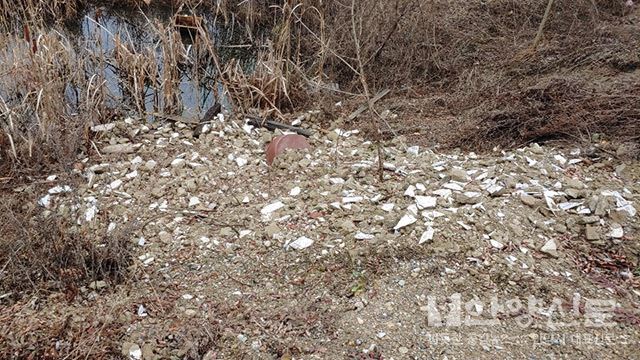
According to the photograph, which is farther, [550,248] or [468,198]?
[468,198]

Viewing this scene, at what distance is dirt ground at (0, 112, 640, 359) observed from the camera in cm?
218

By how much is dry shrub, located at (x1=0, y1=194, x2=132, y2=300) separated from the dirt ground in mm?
62

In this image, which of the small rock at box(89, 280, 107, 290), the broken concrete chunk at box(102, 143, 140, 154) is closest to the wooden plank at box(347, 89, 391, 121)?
the broken concrete chunk at box(102, 143, 140, 154)

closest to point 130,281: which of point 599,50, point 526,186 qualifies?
point 526,186

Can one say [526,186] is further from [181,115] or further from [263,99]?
[181,115]

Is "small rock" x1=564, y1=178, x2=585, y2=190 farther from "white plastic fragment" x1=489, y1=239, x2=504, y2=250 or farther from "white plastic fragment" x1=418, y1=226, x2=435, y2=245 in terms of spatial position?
"white plastic fragment" x1=418, y1=226, x2=435, y2=245

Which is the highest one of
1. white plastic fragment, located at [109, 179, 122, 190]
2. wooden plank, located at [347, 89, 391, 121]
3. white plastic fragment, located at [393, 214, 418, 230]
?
white plastic fragment, located at [393, 214, 418, 230]

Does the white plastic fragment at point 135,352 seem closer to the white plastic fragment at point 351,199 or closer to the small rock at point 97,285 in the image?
the small rock at point 97,285

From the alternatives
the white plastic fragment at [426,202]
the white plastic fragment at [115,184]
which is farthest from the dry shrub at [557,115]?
the white plastic fragment at [115,184]

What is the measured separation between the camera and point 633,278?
8.22 ft

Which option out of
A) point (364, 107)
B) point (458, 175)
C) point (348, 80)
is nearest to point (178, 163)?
point (364, 107)

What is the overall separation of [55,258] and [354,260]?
57.8 inches

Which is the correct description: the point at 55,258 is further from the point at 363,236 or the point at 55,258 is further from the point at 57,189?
the point at 363,236

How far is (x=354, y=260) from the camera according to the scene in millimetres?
2566
